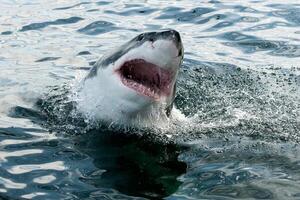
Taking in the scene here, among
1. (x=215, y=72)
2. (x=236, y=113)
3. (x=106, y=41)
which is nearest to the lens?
(x=236, y=113)

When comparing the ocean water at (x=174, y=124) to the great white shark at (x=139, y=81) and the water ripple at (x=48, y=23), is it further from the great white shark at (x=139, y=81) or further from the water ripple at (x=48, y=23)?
the great white shark at (x=139, y=81)

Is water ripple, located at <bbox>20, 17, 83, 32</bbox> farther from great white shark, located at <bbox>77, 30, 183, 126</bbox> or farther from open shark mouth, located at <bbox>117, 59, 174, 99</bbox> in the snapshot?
open shark mouth, located at <bbox>117, 59, 174, 99</bbox>

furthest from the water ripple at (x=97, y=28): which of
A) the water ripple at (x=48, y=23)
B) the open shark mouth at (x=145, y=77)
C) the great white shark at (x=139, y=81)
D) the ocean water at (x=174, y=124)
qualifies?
the open shark mouth at (x=145, y=77)

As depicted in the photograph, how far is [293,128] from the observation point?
595cm

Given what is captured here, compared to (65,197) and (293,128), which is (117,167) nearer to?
(65,197)

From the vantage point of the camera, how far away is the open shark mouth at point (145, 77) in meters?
5.20

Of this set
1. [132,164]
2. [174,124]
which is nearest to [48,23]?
[174,124]

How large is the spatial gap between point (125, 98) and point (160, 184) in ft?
3.44

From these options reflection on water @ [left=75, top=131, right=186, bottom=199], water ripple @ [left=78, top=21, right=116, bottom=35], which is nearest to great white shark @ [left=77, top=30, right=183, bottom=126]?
reflection on water @ [left=75, top=131, right=186, bottom=199]

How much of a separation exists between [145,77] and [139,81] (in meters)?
0.07

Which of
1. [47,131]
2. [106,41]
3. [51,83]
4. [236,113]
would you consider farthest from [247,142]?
[106,41]

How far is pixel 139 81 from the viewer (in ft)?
17.3

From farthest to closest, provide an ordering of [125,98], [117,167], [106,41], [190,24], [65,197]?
[190,24], [106,41], [125,98], [117,167], [65,197]

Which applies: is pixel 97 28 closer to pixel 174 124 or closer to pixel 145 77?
pixel 174 124
